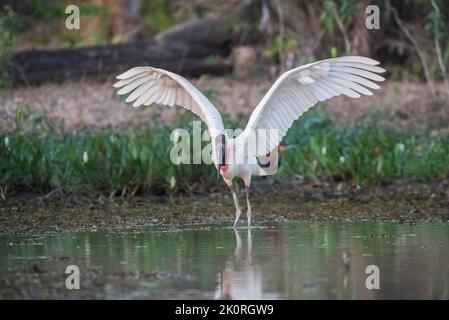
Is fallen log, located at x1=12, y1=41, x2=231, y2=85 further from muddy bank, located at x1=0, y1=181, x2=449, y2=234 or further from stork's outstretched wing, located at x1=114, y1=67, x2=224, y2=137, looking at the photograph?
stork's outstretched wing, located at x1=114, y1=67, x2=224, y2=137

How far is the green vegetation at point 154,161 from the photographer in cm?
1187

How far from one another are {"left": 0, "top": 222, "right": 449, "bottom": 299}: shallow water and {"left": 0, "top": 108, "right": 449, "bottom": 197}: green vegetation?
Result: 1990 millimetres

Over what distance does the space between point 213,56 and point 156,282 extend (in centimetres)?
1214

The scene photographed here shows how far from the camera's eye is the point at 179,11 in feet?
72.1

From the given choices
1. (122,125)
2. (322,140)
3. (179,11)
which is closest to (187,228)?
(322,140)

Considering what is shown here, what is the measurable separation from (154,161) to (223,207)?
0.98 meters

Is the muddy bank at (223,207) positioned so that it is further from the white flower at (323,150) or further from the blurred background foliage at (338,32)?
the blurred background foliage at (338,32)

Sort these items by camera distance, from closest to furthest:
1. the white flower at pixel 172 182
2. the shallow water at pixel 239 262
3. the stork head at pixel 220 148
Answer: the shallow water at pixel 239 262 < the stork head at pixel 220 148 < the white flower at pixel 172 182

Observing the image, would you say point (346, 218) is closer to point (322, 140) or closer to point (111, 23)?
point (322, 140)

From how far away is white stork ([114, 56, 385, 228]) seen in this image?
10.0 m

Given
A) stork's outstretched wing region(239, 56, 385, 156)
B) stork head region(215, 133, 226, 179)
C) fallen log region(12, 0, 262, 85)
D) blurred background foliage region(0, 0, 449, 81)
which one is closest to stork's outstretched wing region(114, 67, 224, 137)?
stork head region(215, 133, 226, 179)

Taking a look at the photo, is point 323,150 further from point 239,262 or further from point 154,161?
point 239,262

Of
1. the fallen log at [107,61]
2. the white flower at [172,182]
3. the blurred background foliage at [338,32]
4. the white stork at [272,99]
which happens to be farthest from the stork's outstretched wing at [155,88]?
the fallen log at [107,61]

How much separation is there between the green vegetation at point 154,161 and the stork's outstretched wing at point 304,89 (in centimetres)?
176
